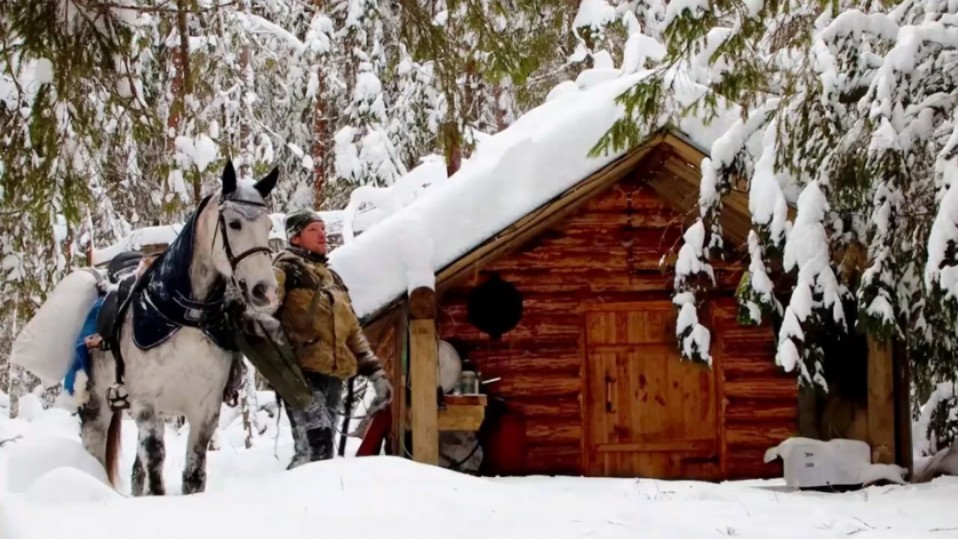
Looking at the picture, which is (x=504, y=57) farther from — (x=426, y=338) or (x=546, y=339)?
(x=546, y=339)

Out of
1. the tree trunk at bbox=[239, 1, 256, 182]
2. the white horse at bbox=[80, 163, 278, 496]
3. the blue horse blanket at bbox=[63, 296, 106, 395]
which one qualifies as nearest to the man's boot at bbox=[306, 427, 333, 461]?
the white horse at bbox=[80, 163, 278, 496]

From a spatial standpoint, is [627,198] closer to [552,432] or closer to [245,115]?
[552,432]

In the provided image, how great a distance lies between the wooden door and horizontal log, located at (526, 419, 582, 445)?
0.35ft

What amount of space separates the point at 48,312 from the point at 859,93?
543 centimetres

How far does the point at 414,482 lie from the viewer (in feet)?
18.2

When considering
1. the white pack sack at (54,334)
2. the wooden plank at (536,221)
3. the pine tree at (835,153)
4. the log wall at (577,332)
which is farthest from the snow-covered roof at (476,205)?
the white pack sack at (54,334)

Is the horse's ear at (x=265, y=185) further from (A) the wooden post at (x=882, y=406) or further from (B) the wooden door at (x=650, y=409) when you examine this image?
(A) the wooden post at (x=882, y=406)

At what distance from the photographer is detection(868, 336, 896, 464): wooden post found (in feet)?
28.3

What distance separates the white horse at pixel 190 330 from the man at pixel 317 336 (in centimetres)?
67

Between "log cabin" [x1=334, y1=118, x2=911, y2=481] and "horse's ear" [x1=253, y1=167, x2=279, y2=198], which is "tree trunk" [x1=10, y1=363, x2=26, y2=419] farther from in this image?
"horse's ear" [x1=253, y1=167, x2=279, y2=198]

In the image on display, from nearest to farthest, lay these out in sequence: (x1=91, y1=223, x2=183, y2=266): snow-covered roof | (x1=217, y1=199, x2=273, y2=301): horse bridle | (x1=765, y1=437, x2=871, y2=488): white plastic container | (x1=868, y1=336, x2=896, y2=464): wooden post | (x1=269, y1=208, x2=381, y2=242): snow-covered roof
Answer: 1. (x1=217, y1=199, x2=273, y2=301): horse bridle
2. (x1=765, y1=437, x2=871, y2=488): white plastic container
3. (x1=868, y1=336, x2=896, y2=464): wooden post
4. (x1=91, y1=223, x2=183, y2=266): snow-covered roof
5. (x1=269, y1=208, x2=381, y2=242): snow-covered roof

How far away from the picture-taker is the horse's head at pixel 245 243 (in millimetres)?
5734

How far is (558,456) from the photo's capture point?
10.1 m

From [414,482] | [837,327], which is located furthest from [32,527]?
[837,327]
